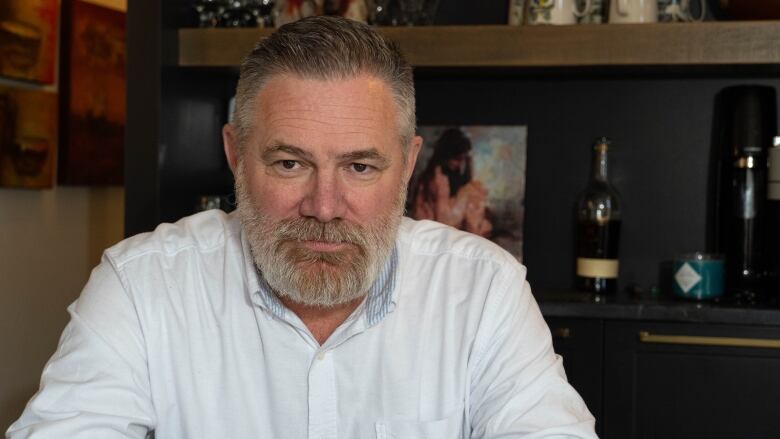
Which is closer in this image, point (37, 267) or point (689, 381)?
point (689, 381)

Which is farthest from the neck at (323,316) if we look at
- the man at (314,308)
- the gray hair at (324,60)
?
the gray hair at (324,60)

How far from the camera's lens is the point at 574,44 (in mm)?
2570

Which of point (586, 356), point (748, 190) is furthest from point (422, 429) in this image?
point (748, 190)

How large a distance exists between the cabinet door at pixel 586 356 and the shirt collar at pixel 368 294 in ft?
3.28

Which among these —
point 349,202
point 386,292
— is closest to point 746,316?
point 386,292

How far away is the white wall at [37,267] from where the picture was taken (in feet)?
12.5

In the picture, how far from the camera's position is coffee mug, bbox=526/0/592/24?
2611 millimetres

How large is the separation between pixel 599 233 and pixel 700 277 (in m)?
0.28

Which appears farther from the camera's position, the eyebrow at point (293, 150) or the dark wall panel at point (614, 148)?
the dark wall panel at point (614, 148)

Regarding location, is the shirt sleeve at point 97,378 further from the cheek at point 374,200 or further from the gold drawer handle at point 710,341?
the gold drawer handle at point 710,341

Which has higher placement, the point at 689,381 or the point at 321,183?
the point at 321,183

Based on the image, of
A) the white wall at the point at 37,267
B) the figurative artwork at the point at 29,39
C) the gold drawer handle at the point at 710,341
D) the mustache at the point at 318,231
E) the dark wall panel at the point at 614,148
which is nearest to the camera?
the mustache at the point at 318,231

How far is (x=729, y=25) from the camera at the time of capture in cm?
250

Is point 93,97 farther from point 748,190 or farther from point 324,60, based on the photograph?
point 324,60
